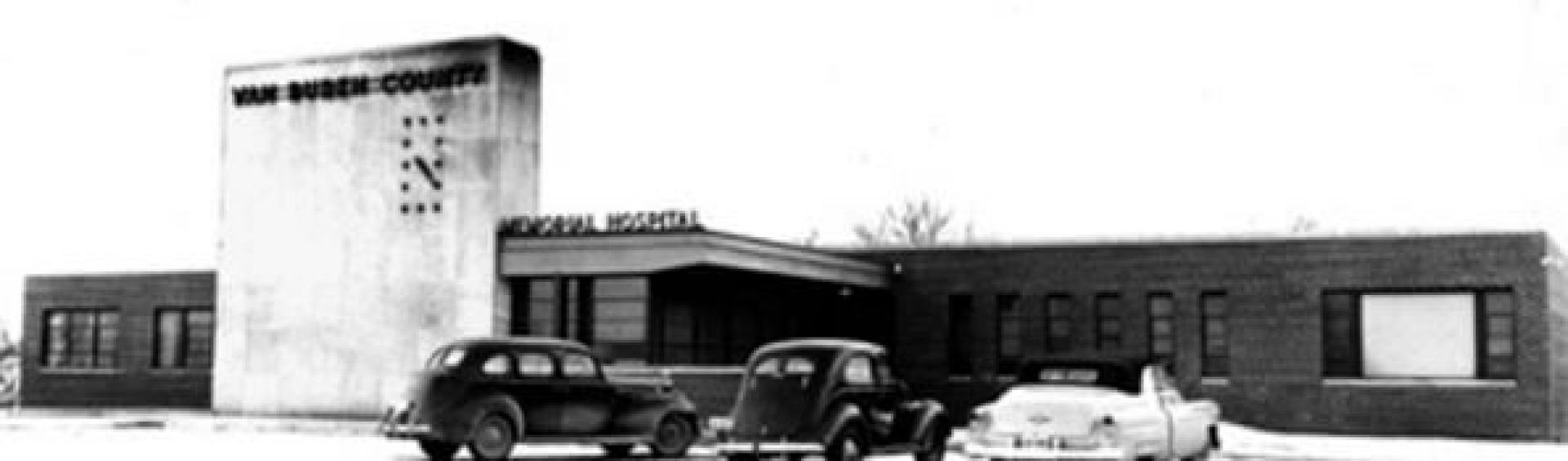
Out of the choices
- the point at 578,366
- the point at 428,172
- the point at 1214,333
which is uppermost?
the point at 428,172

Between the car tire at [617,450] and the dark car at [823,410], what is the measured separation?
326cm

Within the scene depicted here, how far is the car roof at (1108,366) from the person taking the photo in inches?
795

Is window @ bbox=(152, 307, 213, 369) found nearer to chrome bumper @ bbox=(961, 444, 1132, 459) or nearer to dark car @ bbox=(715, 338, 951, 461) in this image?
dark car @ bbox=(715, 338, 951, 461)

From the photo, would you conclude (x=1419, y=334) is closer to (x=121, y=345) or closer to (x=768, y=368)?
(x=768, y=368)

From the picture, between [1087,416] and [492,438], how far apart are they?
7.06m

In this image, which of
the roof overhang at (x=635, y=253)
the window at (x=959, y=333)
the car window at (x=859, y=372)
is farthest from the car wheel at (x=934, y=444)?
the window at (x=959, y=333)

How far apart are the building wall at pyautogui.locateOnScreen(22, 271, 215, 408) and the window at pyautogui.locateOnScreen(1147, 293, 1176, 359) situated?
1924cm

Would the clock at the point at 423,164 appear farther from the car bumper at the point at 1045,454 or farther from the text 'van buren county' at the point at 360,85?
the car bumper at the point at 1045,454

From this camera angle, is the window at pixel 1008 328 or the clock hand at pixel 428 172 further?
the window at pixel 1008 328

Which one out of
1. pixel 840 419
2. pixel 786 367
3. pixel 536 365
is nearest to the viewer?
pixel 840 419

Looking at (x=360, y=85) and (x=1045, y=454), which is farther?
(x=360, y=85)

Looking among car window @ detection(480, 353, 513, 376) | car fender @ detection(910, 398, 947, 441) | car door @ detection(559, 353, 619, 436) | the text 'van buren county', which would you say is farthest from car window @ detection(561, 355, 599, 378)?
the text 'van buren county'

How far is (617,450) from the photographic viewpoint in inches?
→ 987

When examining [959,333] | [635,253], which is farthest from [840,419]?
[959,333]
